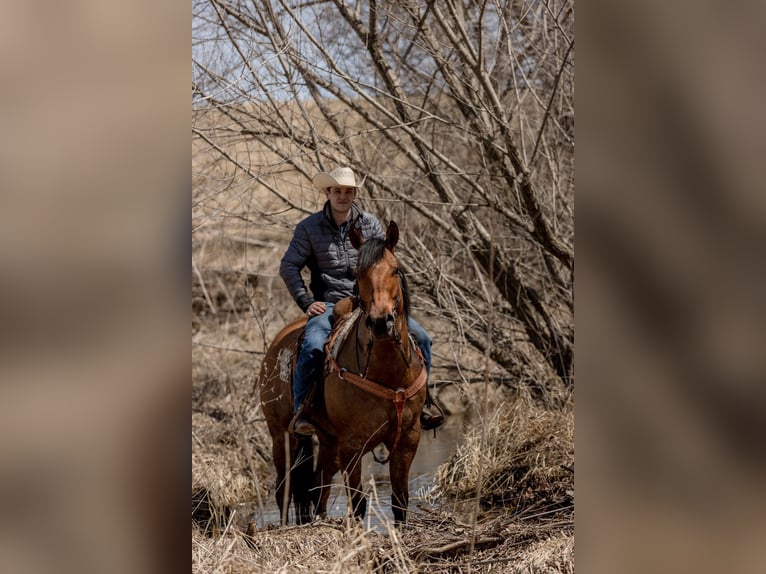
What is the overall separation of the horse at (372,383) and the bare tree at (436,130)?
84.6 inches

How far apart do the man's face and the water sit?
2.13 metres

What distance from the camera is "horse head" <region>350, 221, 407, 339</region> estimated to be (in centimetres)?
528

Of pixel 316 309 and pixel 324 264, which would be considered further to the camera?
pixel 324 264

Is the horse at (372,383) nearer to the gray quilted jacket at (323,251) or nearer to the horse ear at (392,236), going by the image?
the horse ear at (392,236)

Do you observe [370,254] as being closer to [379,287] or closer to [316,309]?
[379,287]

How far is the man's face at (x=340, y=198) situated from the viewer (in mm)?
6465

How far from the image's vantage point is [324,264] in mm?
6707

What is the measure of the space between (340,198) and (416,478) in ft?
8.87

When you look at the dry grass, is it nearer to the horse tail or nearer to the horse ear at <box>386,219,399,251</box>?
the horse tail

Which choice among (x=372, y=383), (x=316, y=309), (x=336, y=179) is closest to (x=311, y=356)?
(x=316, y=309)

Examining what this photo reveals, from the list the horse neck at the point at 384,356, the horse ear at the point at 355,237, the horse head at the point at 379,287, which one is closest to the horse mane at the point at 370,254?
the horse head at the point at 379,287
